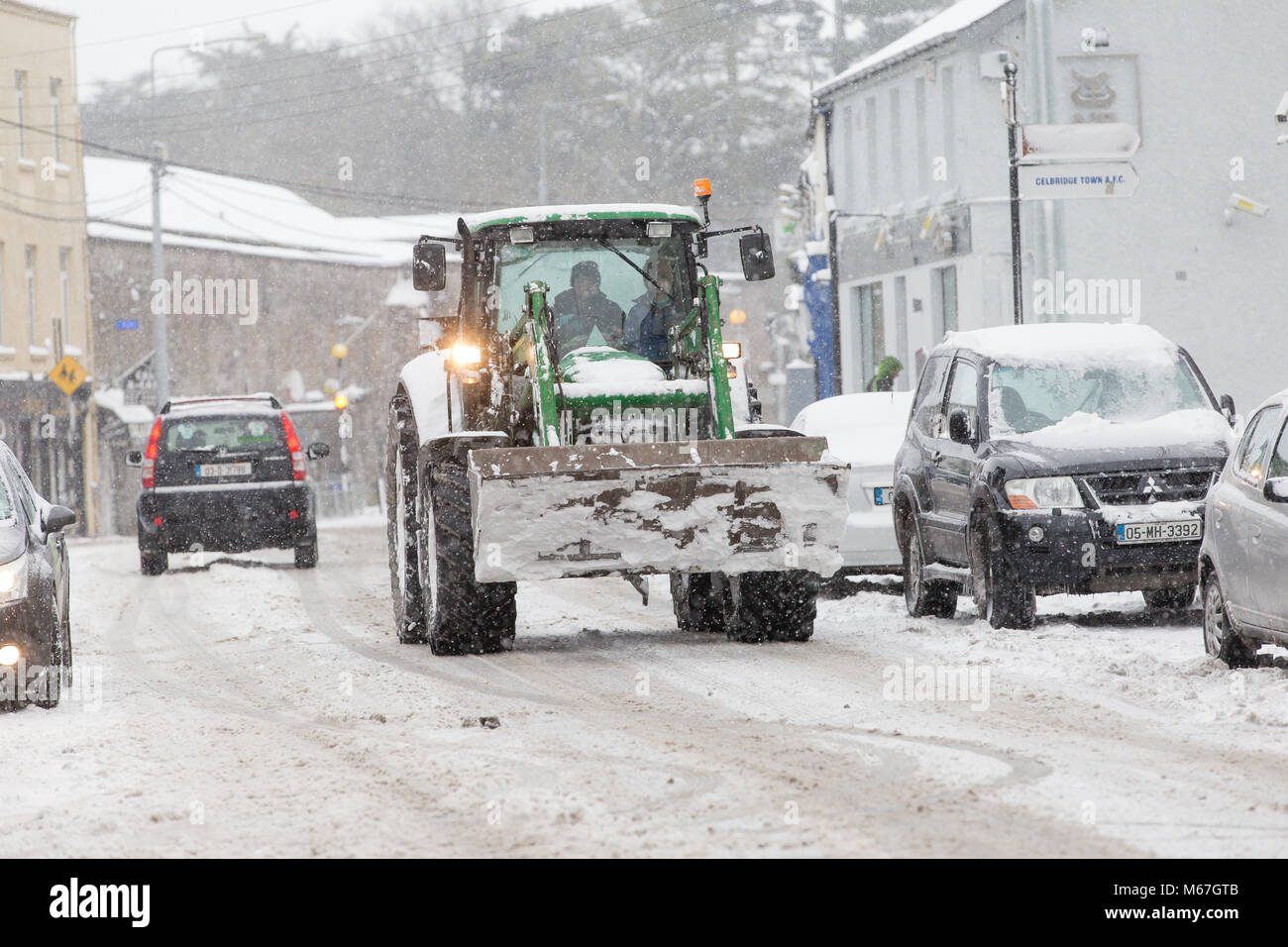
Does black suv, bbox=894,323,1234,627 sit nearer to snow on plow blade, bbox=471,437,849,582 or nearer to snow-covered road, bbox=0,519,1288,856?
snow-covered road, bbox=0,519,1288,856

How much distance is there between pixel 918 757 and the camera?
8.38m

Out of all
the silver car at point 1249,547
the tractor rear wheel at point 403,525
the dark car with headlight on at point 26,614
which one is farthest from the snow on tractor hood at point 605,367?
the silver car at point 1249,547

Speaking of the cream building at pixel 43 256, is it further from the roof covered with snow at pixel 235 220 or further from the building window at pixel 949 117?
the building window at pixel 949 117

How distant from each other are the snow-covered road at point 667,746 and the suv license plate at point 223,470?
8.32 m

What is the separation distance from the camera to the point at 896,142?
41.4 metres

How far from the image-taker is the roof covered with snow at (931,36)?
120 feet

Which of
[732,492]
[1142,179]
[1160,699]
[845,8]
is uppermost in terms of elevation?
[845,8]

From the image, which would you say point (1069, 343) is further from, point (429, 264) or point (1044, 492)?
point (429, 264)

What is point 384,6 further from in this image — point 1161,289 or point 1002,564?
point 1002,564

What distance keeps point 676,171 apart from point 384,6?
14.6m

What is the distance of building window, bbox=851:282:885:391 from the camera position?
4362cm

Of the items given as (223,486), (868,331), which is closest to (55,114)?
(868,331)

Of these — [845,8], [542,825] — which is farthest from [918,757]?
[845,8]

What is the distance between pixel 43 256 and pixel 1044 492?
38713 mm
